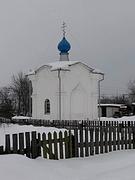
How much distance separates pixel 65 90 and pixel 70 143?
21.1 metres

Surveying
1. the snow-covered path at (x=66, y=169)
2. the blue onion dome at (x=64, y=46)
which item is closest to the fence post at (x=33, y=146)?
the snow-covered path at (x=66, y=169)

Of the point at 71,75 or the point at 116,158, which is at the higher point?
the point at 71,75

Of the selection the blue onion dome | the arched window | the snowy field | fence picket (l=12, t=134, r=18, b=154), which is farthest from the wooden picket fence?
the blue onion dome

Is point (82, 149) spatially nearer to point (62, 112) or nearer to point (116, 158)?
point (116, 158)

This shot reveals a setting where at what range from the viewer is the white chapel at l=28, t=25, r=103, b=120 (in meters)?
32.1

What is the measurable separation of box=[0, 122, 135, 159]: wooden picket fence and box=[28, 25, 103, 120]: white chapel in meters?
18.4

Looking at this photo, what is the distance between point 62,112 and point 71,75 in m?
3.27

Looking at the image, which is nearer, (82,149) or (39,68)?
(82,149)

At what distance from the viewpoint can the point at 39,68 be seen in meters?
33.8

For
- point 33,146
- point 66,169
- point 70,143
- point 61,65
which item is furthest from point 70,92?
point 66,169

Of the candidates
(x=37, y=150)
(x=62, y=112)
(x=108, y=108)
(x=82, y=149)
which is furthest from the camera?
(x=108, y=108)

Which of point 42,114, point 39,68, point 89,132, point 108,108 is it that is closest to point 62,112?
point 42,114

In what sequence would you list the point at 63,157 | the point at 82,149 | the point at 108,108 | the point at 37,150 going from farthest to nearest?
the point at 108,108 < the point at 82,149 < the point at 63,157 < the point at 37,150

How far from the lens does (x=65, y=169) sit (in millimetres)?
9086
